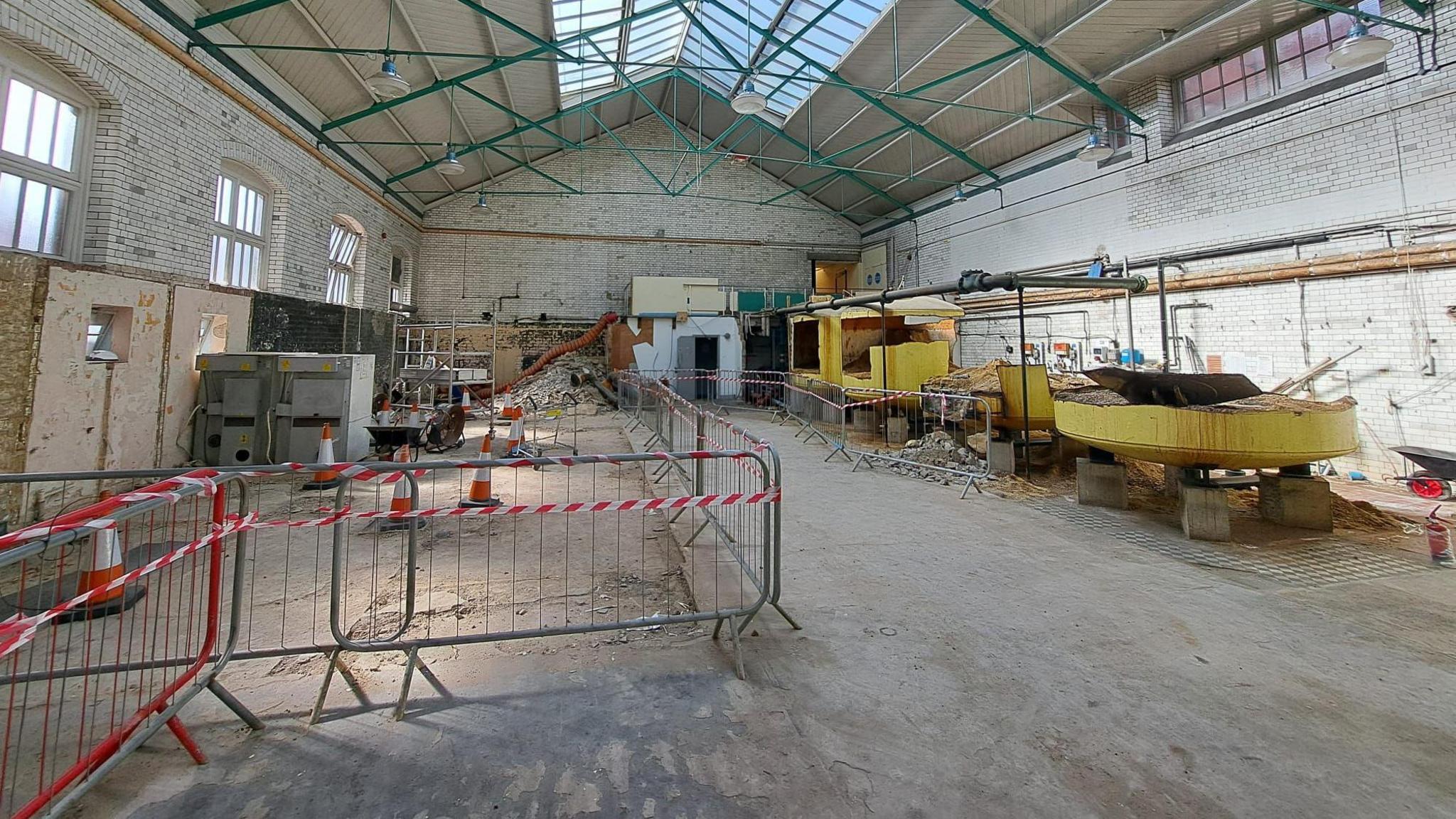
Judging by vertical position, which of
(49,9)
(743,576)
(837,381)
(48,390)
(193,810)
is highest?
(49,9)

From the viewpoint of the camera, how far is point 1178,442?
437cm

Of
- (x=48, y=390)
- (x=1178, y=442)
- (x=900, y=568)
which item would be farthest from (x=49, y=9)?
(x=1178, y=442)

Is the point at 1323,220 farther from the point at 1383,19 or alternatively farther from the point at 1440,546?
the point at 1440,546

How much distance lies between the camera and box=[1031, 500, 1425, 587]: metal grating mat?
3.73m

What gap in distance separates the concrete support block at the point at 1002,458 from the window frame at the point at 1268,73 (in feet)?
25.1

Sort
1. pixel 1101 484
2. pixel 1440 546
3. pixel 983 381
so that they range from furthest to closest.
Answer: pixel 983 381 < pixel 1101 484 < pixel 1440 546

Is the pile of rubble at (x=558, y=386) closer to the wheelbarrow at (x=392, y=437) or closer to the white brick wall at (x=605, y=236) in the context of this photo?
the white brick wall at (x=605, y=236)

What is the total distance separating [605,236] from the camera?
63.6 ft

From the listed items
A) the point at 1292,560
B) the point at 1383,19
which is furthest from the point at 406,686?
the point at 1383,19

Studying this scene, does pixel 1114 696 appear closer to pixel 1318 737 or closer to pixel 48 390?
pixel 1318 737

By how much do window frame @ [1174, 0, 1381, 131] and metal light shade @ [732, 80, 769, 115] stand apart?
27.1 ft

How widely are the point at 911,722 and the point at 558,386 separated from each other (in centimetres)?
1530

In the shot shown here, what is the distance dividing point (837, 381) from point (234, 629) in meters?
10.6

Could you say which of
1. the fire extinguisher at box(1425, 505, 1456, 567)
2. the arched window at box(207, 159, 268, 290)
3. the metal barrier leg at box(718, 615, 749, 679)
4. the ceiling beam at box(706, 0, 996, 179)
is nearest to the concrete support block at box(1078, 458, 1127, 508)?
the fire extinguisher at box(1425, 505, 1456, 567)
